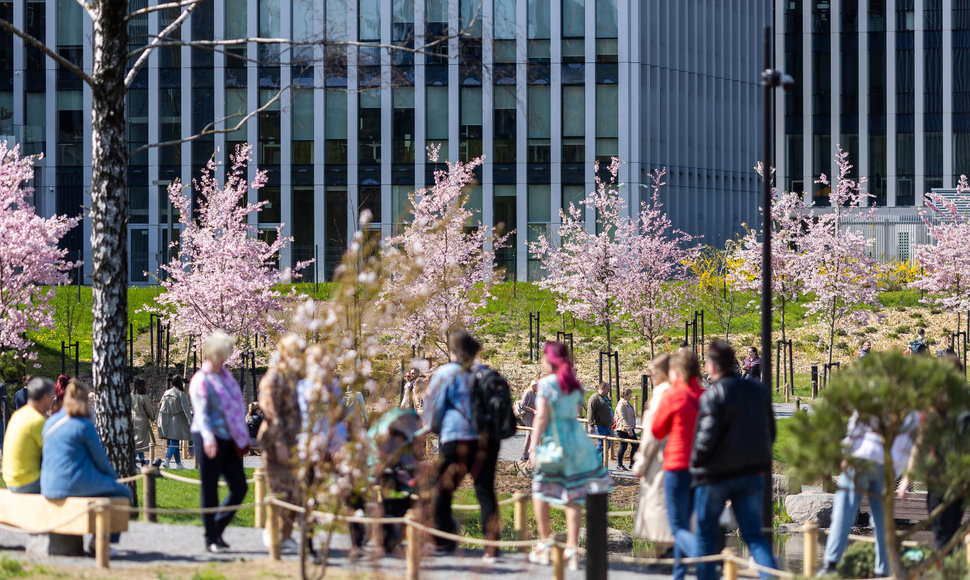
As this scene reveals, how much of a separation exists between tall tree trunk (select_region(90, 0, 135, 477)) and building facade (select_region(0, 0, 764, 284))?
35.8 m

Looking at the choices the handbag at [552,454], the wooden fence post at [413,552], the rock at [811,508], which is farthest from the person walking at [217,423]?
the rock at [811,508]

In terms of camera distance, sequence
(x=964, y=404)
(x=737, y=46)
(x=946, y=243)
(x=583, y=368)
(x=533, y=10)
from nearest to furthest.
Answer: (x=964, y=404), (x=583, y=368), (x=946, y=243), (x=533, y=10), (x=737, y=46)

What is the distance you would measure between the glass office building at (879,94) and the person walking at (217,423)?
5542 cm

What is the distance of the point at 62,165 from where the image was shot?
172ft

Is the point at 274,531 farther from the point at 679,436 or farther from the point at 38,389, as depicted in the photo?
the point at 679,436

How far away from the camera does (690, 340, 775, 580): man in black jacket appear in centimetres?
900

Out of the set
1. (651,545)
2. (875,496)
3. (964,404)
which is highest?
(964,404)

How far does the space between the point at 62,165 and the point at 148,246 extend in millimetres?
4395

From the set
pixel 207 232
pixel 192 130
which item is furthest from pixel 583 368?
pixel 192 130

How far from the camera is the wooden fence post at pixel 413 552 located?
9.45 m

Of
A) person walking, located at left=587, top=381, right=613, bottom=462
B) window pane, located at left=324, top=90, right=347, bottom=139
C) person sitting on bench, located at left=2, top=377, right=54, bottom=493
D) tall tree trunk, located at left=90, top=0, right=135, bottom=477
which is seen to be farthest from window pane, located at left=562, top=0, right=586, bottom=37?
person sitting on bench, located at left=2, top=377, right=54, bottom=493

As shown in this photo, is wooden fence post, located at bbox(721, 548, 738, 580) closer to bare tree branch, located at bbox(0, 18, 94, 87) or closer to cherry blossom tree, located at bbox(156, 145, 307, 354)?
bare tree branch, located at bbox(0, 18, 94, 87)

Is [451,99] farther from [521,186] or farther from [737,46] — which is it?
[737,46]

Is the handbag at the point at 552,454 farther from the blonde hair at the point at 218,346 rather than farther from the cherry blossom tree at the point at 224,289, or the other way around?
the cherry blossom tree at the point at 224,289
